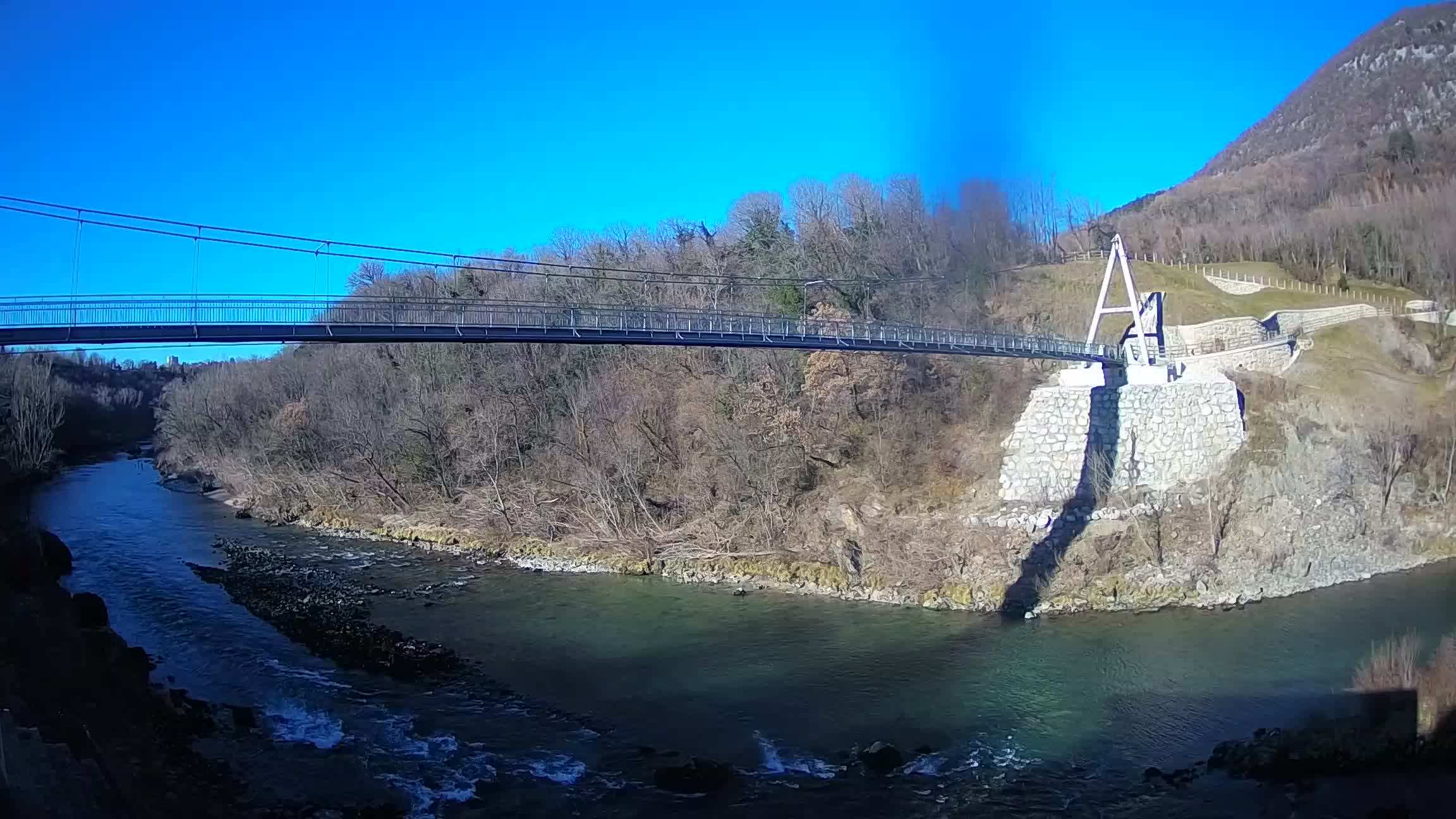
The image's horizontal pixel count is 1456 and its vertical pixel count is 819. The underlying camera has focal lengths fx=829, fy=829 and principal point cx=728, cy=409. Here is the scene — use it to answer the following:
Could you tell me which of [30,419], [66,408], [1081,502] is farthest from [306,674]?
[66,408]

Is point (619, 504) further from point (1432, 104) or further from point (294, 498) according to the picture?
point (1432, 104)

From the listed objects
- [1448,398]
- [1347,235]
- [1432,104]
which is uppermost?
[1432,104]

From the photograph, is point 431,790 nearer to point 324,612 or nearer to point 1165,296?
point 324,612

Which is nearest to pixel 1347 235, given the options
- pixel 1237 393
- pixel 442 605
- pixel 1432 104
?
pixel 1237 393

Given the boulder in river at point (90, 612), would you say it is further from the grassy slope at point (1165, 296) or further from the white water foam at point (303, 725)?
the grassy slope at point (1165, 296)

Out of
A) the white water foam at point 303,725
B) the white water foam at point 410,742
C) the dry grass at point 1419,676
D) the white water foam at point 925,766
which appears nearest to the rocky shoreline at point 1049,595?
the dry grass at point 1419,676

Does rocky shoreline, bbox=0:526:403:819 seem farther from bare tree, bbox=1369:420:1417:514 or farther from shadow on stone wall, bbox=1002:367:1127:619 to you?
bare tree, bbox=1369:420:1417:514

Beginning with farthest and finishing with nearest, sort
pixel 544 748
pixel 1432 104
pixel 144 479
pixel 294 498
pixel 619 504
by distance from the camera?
pixel 1432 104, pixel 144 479, pixel 294 498, pixel 619 504, pixel 544 748
